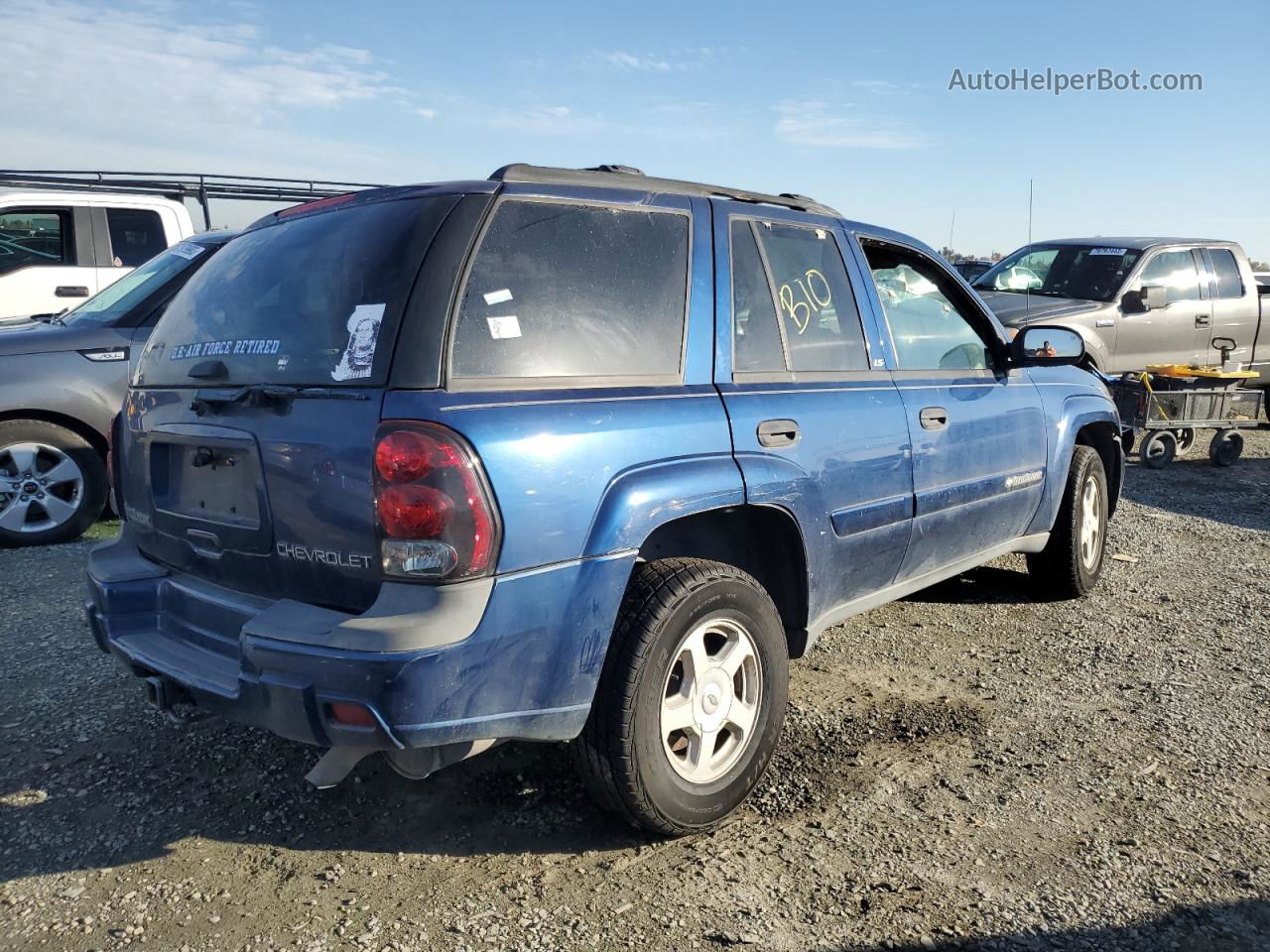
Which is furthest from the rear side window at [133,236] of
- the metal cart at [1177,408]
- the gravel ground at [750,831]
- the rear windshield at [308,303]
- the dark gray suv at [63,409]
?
the metal cart at [1177,408]

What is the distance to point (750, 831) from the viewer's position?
118 inches

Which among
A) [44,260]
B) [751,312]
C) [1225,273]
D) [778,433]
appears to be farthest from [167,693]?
[1225,273]

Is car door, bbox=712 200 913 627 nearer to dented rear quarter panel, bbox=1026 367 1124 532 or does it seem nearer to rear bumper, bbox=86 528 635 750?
rear bumper, bbox=86 528 635 750

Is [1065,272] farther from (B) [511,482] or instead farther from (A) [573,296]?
(B) [511,482]

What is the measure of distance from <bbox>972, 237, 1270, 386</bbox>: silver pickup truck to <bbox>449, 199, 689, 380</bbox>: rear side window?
278 inches

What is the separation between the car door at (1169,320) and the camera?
9852 millimetres

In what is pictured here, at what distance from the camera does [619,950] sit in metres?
2.43

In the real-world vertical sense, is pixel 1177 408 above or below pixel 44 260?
below

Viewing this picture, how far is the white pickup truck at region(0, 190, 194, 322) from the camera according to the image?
26.7ft

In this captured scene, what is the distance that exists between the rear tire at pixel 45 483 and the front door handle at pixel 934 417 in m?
4.93

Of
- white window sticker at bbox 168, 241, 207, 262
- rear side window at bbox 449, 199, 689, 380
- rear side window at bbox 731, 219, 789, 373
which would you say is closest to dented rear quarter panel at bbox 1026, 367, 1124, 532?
rear side window at bbox 731, 219, 789, 373

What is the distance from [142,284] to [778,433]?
491 cm

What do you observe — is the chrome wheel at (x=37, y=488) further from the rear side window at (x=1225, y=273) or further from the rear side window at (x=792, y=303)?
the rear side window at (x=1225, y=273)

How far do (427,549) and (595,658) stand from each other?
0.55 meters
